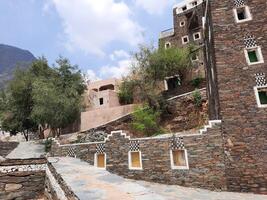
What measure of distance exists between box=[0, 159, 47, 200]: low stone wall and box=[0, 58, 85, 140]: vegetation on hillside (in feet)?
54.9

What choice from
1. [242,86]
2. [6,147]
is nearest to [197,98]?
[242,86]

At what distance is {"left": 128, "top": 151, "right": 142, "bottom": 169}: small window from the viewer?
43.1 ft

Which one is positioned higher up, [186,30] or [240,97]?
[186,30]

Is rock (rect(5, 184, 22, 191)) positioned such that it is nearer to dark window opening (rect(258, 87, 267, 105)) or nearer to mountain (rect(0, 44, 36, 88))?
dark window opening (rect(258, 87, 267, 105))

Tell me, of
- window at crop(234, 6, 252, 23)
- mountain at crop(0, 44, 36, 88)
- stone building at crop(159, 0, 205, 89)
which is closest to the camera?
window at crop(234, 6, 252, 23)

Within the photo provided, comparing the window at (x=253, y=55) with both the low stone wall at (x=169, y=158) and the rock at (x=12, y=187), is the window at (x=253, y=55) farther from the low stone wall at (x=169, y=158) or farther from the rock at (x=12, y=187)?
the rock at (x=12, y=187)

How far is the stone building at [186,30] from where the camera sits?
2884 cm

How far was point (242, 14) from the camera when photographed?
14625 millimetres

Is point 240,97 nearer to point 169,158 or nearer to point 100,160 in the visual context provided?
point 169,158

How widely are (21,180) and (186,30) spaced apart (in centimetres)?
3016

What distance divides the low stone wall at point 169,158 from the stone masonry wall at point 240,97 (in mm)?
634

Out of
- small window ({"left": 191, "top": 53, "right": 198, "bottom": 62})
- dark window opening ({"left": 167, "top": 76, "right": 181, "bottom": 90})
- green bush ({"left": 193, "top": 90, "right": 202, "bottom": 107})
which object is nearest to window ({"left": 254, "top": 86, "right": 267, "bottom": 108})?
green bush ({"left": 193, "top": 90, "right": 202, "bottom": 107})

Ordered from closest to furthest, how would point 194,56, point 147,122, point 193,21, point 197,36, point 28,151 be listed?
1. point 28,151
2. point 147,122
3. point 194,56
4. point 197,36
5. point 193,21

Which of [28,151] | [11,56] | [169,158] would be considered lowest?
[169,158]
